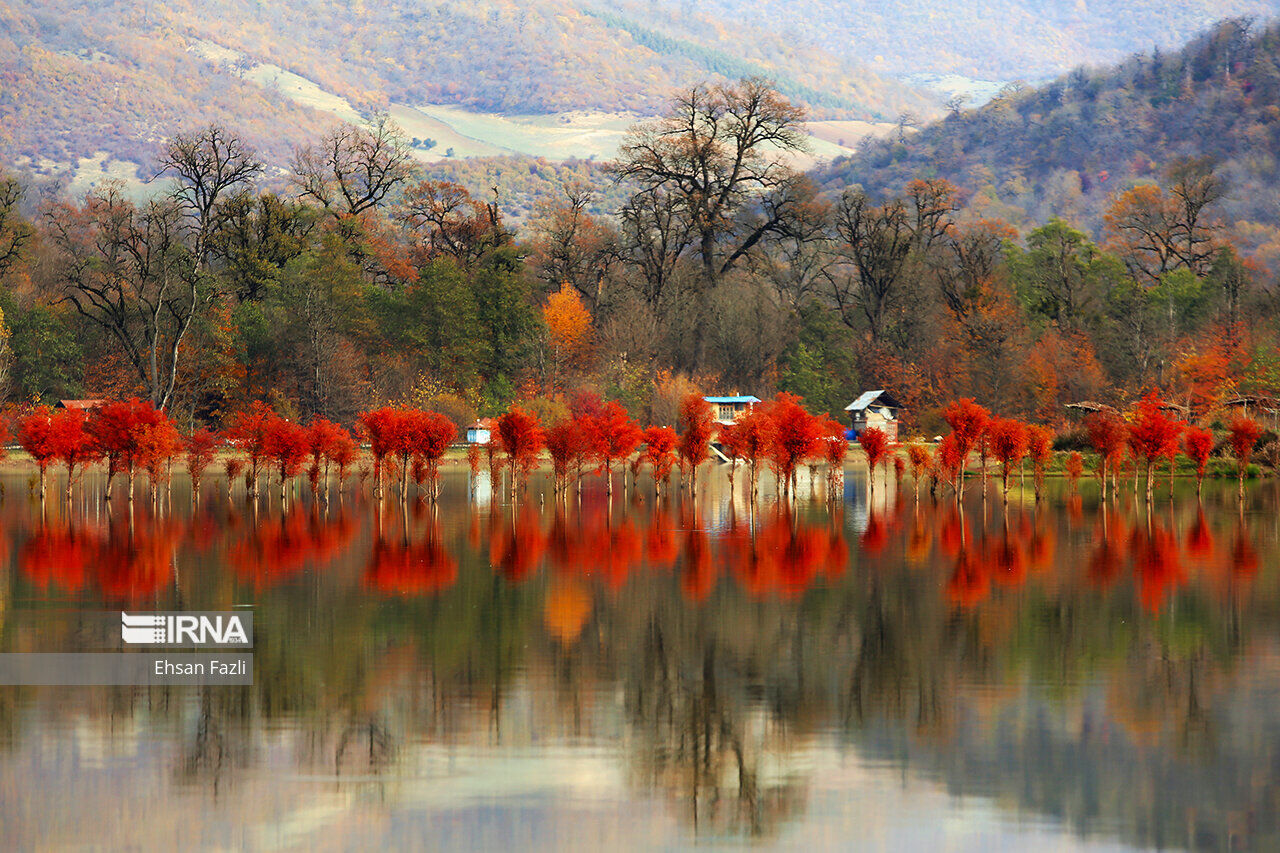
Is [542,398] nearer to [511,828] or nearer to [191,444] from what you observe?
[191,444]

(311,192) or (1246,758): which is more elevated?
(311,192)

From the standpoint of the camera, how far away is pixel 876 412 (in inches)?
3718

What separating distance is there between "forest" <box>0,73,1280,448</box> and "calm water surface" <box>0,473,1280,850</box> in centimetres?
5247

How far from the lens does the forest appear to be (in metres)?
89.1

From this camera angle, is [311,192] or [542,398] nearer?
[542,398]

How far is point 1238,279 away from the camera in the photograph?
9844cm

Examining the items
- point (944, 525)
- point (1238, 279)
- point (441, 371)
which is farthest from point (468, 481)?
point (1238, 279)

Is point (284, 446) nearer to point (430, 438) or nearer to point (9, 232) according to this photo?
point (430, 438)

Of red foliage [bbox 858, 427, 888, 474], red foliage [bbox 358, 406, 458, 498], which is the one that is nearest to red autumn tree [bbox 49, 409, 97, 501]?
red foliage [bbox 358, 406, 458, 498]

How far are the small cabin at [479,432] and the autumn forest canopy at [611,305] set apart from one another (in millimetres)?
1526

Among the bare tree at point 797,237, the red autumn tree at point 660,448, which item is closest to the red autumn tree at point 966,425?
the red autumn tree at point 660,448

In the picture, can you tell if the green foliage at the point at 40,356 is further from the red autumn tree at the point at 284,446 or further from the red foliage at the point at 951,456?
the red foliage at the point at 951,456

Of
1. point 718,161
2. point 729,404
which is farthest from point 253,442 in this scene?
point 718,161

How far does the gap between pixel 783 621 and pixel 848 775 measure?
381 inches
